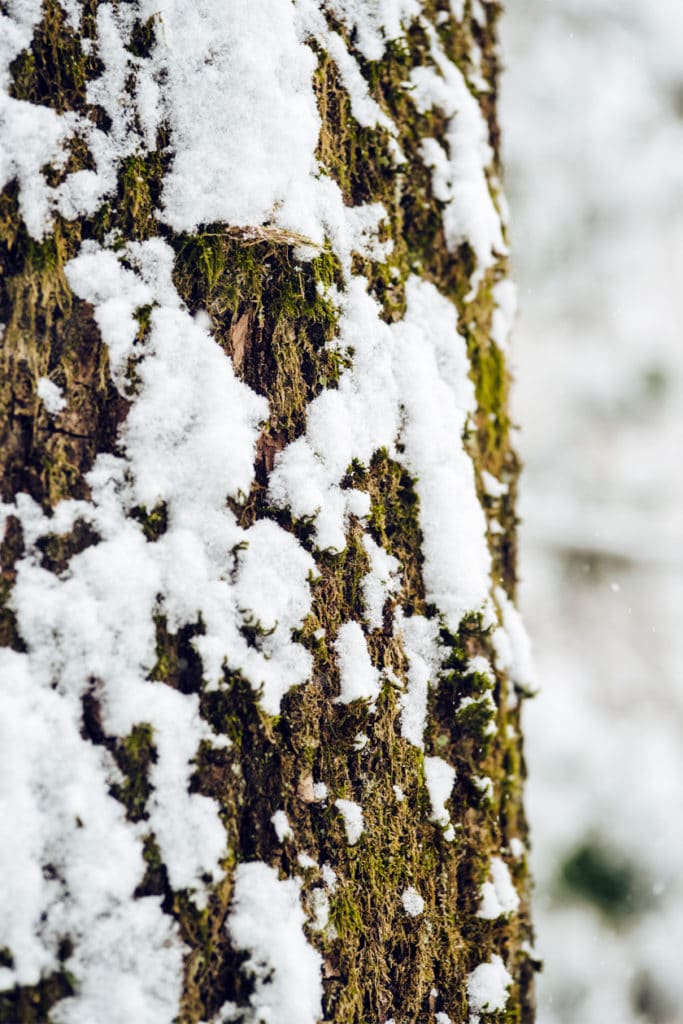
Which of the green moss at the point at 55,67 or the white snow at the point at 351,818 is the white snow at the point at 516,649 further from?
the green moss at the point at 55,67

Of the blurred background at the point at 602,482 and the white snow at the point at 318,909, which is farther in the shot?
the blurred background at the point at 602,482

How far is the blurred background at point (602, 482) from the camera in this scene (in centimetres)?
397

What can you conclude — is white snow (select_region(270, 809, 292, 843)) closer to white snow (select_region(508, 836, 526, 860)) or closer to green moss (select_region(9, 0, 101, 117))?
white snow (select_region(508, 836, 526, 860))

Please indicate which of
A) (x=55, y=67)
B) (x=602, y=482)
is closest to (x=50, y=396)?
(x=55, y=67)

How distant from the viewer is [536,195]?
440cm

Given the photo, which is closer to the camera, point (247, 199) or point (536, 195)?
point (247, 199)

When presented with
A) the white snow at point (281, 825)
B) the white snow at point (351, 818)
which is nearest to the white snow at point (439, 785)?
the white snow at point (351, 818)

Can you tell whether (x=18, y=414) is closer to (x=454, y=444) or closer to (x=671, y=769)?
(x=454, y=444)

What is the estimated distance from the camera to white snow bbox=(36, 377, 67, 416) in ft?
2.69

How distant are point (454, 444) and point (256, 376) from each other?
350 mm

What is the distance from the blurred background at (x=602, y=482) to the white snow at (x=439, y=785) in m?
3.19

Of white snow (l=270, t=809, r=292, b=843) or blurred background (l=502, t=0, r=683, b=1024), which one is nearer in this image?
white snow (l=270, t=809, r=292, b=843)

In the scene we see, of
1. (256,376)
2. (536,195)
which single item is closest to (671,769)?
(536,195)

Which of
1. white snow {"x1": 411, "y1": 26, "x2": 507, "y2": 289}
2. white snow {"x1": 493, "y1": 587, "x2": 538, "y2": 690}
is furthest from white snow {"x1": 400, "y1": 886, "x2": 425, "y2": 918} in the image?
white snow {"x1": 411, "y1": 26, "x2": 507, "y2": 289}
